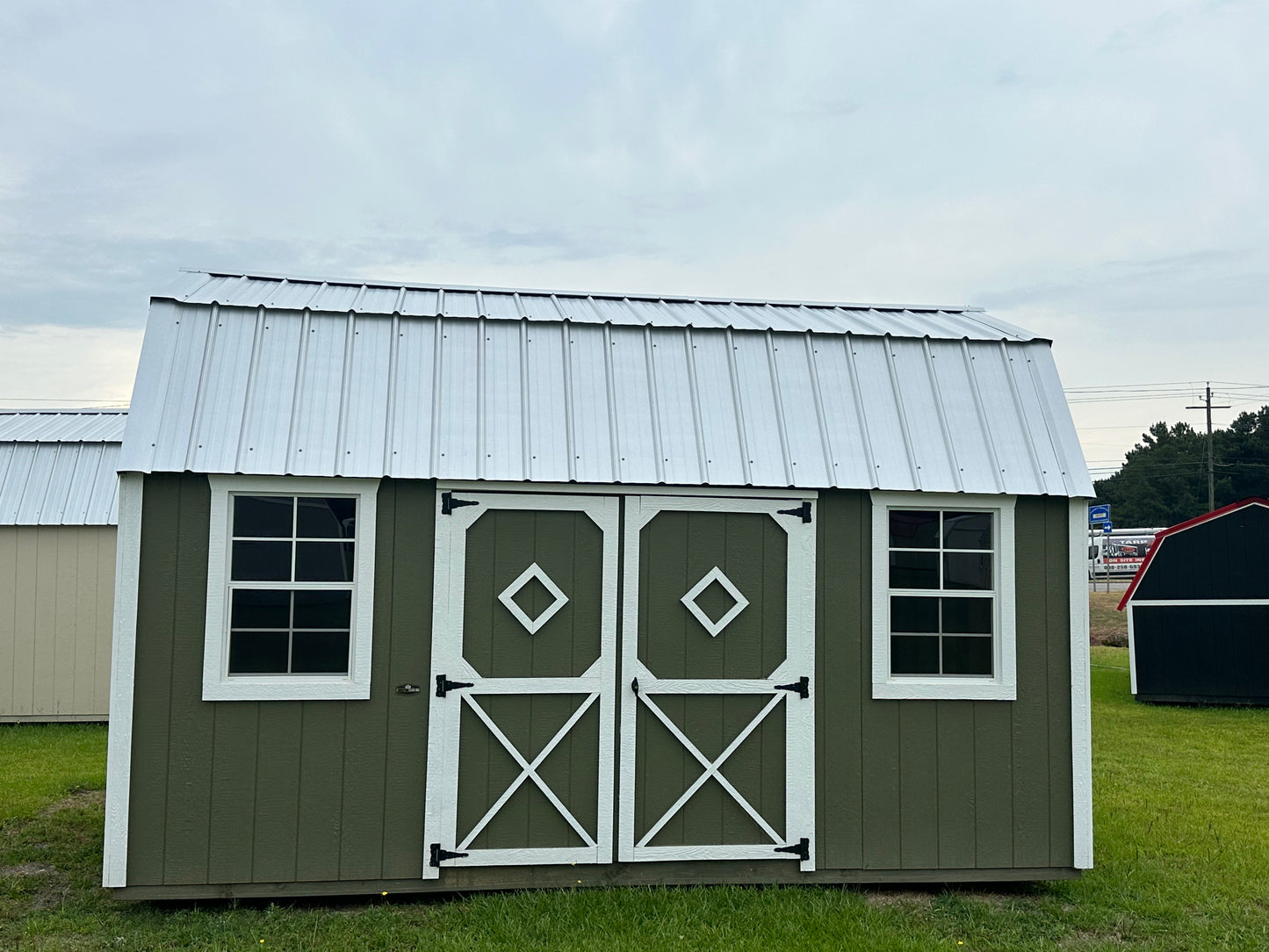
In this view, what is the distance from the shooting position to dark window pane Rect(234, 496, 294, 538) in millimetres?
5973

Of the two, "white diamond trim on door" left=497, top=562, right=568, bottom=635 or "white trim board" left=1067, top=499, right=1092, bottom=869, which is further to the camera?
"white trim board" left=1067, top=499, right=1092, bottom=869

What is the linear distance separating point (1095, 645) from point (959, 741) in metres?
19.7

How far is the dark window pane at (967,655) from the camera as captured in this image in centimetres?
648

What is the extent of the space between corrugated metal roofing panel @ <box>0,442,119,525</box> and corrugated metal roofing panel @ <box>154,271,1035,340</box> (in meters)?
6.70

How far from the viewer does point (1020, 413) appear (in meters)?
6.77

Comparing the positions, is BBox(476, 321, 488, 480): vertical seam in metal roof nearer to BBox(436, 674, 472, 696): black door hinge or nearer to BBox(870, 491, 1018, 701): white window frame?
BBox(436, 674, 472, 696): black door hinge

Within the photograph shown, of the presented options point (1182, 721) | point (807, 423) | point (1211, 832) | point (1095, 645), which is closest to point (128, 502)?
point (807, 423)

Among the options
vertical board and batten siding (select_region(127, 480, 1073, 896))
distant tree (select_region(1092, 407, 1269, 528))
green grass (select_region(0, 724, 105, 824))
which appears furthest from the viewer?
distant tree (select_region(1092, 407, 1269, 528))

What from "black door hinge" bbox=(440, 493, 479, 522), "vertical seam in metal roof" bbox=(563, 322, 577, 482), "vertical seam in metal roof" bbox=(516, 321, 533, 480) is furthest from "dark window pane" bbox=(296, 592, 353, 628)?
"vertical seam in metal roof" bbox=(563, 322, 577, 482)

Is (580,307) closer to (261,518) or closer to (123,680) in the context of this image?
(261,518)

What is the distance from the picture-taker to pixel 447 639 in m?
6.06

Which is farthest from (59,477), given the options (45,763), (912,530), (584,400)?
(912,530)

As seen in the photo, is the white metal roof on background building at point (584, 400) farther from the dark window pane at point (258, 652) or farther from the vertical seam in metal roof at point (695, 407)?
the dark window pane at point (258, 652)

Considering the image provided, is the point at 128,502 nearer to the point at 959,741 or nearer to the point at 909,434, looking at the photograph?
the point at 909,434
